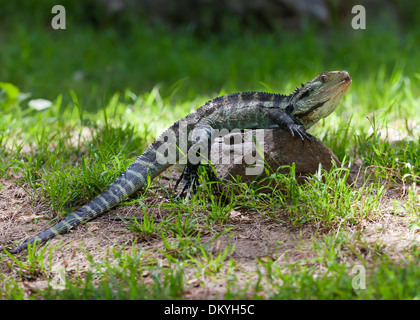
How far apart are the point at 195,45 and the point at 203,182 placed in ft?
20.4

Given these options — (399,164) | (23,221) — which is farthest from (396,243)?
(23,221)

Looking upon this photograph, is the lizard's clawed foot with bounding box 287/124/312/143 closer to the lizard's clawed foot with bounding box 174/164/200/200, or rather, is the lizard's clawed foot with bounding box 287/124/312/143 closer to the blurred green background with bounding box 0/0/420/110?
the lizard's clawed foot with bounding box 174/164/200/200

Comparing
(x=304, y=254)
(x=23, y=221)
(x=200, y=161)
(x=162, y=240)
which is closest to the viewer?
(x=304, y=254)

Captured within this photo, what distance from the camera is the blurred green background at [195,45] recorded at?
7.61 metres

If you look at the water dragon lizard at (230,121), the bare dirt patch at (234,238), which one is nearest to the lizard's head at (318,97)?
the water dragon lizard at (230,121)

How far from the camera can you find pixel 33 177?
13.8ft

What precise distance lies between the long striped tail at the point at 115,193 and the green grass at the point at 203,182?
123 mm

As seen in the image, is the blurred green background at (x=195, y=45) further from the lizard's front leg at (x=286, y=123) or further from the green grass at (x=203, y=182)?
the lizard's front leg at (x=286, y=123)

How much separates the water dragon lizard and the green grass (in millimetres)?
175

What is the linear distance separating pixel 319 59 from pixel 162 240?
551cm

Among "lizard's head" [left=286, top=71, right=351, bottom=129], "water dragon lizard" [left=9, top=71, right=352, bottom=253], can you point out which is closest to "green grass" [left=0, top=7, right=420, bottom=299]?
"water dragon lizard" [left=9, top=71, right=352, bottom=253]

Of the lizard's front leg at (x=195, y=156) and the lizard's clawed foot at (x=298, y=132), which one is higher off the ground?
the lizard's clawed foot at (x=298, y=132)
